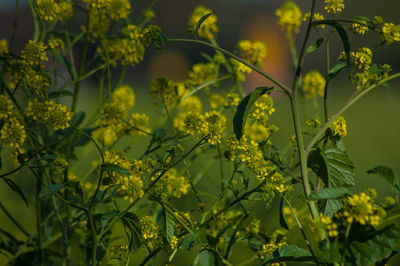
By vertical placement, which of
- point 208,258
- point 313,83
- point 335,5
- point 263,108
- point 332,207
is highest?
point 313,83

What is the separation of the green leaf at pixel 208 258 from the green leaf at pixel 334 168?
0.28 m

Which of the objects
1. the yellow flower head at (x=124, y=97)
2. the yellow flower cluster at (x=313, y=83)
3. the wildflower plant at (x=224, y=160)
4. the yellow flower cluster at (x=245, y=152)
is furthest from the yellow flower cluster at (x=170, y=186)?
the yellow flower cluster at (x=313, y=83)

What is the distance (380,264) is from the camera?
911 mm

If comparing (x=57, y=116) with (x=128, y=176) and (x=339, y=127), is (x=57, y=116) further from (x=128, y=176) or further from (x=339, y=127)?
(x=339, y=127)

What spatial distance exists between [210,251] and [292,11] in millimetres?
1085

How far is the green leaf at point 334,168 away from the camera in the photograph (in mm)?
920

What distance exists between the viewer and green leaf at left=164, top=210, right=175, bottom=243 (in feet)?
3.09

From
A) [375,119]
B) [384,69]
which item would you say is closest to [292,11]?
[384,69]

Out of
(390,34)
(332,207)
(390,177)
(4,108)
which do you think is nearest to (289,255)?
(332,207)

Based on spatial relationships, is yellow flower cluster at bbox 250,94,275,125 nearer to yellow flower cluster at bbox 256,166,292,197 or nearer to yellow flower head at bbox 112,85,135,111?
yellow flower cluster at bbox 256,166,292,197

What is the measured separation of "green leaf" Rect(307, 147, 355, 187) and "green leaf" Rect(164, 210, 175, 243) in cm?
33

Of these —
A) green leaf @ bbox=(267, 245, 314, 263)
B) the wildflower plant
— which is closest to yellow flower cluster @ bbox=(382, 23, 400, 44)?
the wildflower plant

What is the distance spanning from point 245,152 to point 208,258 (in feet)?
0.86

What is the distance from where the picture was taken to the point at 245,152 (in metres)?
1.04
